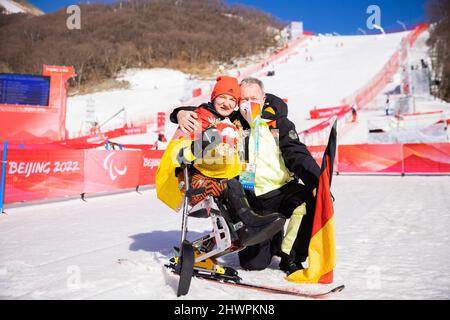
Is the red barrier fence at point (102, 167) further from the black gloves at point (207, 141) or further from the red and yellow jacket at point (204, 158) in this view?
the black gloves at point (207, 141)

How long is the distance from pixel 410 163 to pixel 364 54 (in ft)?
123

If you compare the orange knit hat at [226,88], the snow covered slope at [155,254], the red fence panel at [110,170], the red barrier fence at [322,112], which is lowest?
the snow covered slope at [155,254]

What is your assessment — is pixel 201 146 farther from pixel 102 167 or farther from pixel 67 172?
→ pixel 102 167

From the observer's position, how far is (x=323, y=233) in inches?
111

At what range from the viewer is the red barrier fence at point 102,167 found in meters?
7.53

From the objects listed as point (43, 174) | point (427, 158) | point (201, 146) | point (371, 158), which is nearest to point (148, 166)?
point (43, 174)

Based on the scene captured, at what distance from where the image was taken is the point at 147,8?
9669 cm

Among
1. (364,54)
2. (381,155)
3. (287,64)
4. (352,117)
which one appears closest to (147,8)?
(287,64)

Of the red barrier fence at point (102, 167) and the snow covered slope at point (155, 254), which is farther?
the red barrier fence at point (102, 167)

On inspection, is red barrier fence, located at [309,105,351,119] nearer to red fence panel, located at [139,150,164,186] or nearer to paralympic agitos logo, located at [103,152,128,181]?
red fence panel, located at [139,150,164,186]

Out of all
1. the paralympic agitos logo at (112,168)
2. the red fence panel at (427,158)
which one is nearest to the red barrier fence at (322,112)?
the red fence panel at (427,158)

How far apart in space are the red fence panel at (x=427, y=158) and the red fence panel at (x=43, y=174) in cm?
Answer: 1204

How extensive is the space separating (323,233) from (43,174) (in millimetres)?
6849

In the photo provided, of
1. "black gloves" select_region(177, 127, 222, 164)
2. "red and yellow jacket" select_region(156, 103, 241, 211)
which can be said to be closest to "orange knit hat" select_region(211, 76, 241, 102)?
"red and yellow jacket" select_region(156, 103, 241, 211)
